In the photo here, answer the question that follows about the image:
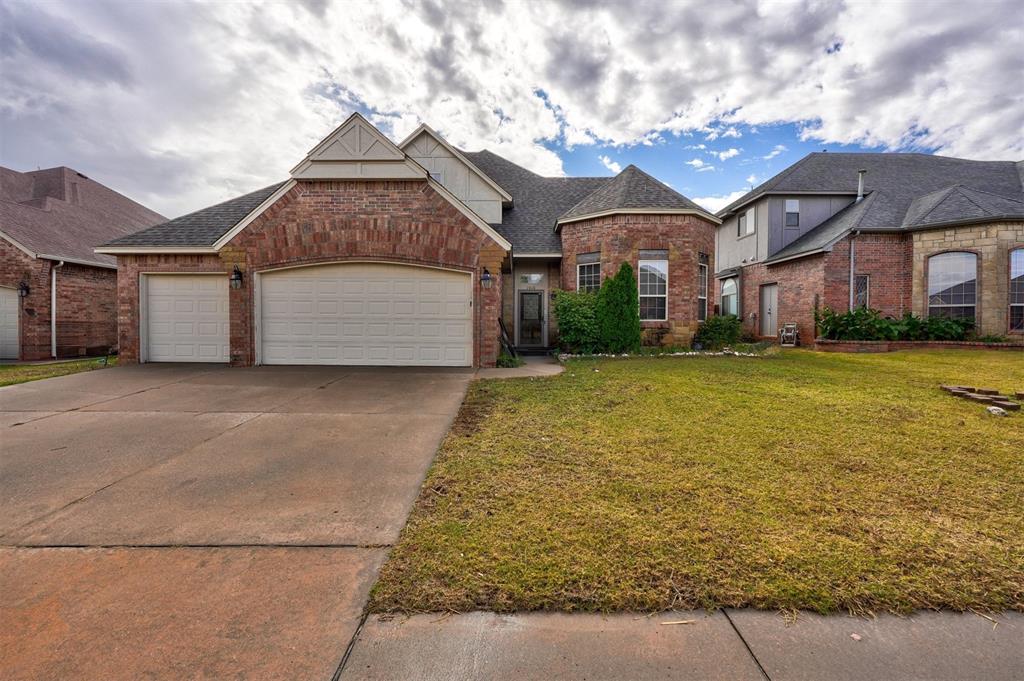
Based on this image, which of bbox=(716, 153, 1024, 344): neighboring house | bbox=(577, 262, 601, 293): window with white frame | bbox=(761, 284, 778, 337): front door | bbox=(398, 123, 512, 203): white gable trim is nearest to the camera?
bbox=(716, 153, 1024, 344): neighboring house

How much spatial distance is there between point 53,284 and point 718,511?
18.4m

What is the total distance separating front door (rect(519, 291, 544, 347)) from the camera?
574 inches

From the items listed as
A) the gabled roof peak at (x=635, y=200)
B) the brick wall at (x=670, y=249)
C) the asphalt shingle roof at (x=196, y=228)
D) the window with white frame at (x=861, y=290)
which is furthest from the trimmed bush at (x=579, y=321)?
the window with white frame at (x=861, y=290)

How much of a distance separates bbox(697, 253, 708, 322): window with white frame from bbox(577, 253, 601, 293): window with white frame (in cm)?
319

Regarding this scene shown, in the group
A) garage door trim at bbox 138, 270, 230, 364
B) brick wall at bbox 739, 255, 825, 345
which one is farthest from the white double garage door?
brick wall at bbox 739, 255, 825, 345

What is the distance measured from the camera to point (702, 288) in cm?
1343

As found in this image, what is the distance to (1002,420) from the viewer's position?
504 cm

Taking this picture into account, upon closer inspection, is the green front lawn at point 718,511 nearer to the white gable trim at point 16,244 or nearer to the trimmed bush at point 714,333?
the trimmed bush at point 714,333

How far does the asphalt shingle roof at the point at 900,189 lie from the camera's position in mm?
13258

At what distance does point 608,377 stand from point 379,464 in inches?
214

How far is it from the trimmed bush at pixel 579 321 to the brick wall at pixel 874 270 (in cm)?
846

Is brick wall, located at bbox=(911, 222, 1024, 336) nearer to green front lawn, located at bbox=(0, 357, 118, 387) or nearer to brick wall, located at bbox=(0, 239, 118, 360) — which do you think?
green front lawn, located at bbox=(0, 357, 118, 387)

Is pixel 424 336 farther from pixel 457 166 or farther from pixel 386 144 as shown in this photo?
pixel 457 166

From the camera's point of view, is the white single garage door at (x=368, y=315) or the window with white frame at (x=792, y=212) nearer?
the white single garage door at (x=368, y=315)
